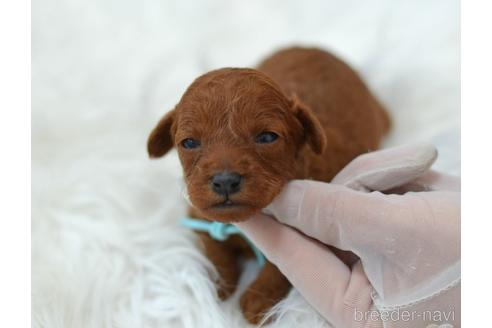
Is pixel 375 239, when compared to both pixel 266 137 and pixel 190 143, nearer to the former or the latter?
pixel 266 137

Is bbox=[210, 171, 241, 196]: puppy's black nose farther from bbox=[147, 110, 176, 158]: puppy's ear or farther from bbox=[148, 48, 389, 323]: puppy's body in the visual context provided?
bbox=[147, 110, 176, 158]: puppy's ear

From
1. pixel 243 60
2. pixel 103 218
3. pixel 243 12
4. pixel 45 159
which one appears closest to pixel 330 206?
pixel 103 218

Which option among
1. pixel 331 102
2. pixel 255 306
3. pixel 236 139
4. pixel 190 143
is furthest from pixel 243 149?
pixel 331 102

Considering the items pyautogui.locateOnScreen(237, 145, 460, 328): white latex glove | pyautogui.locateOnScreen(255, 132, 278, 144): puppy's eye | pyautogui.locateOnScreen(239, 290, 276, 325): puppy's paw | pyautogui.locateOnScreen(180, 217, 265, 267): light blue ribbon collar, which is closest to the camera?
pyautogui.locateOnScreen(237, 145, 460, 328): white latex glove

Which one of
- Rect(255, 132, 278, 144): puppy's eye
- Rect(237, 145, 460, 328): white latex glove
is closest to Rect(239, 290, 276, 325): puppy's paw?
Rect(237, 145, 460, 328): white latex glove

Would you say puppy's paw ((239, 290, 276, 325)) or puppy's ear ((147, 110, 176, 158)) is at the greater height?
puppy's ear ((147, 110, 176, 158))

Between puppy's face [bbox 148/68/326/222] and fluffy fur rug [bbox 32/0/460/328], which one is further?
fluffy fur rug [bbox 32/0/460/328]

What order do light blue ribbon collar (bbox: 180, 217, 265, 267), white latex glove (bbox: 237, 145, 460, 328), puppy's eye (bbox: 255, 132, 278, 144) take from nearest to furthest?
white latex glove (bbox: 237, 145, 460, 328) → puppy's eye (bbox: 255, 132, 278, 144) → light blue ribbon collar (bbox: 180, 217, 265, 267)
